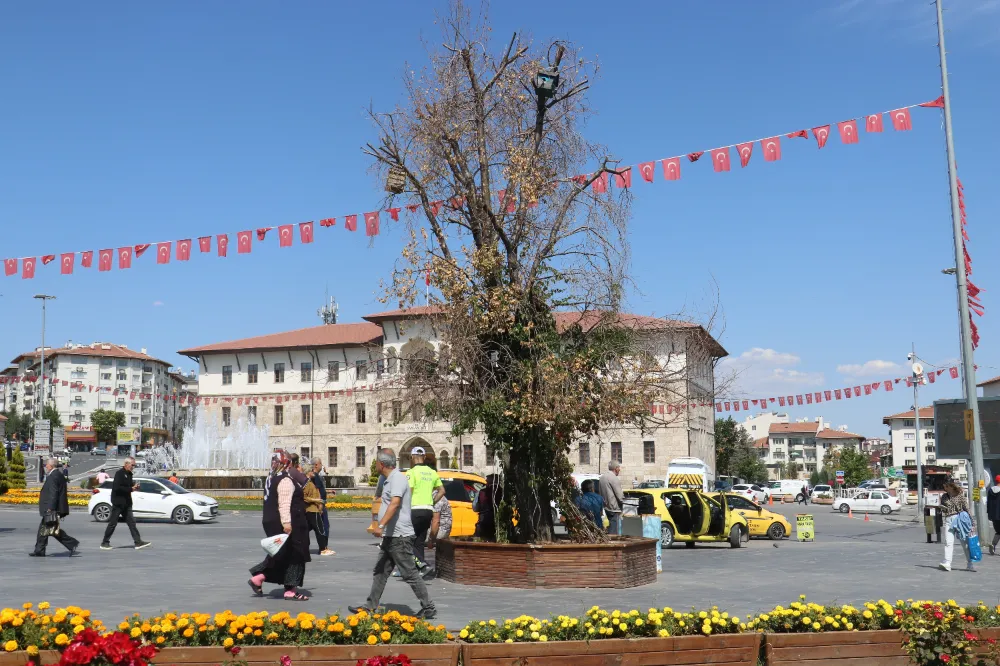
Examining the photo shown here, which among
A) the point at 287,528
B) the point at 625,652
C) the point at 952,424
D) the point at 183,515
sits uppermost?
the point at 952,424

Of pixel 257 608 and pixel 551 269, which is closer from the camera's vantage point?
pixel 257 608

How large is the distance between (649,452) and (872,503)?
19.3m

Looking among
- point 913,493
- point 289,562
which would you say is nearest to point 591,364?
point 289,562

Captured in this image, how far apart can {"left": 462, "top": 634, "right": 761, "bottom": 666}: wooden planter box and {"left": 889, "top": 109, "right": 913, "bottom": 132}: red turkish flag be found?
14.4 m

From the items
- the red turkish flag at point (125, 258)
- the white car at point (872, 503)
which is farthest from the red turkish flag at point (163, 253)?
the white car at point (872, 503)

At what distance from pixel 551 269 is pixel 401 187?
8.41 ft

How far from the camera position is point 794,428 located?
179 meters

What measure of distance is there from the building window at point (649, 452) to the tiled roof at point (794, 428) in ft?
377

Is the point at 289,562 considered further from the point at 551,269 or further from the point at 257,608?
the point at 551,269

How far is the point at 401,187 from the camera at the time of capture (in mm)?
14508

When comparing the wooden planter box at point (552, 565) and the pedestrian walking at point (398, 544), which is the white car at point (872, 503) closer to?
the wooden planter box at point (552, 565)

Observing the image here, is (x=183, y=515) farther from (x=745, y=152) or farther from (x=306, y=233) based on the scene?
(x=745, y=152)

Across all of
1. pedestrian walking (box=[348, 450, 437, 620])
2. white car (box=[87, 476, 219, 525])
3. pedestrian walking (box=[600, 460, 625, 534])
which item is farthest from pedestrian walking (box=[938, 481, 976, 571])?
white car (box=[87, 476, 219, 525])

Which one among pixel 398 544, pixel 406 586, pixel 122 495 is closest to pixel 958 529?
pixel 406 586
